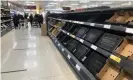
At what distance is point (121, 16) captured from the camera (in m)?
2.59

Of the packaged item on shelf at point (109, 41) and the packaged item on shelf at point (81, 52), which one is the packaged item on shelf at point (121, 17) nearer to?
the packaged item on shelf at point (109, 41)

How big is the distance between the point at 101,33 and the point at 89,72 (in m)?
0.80

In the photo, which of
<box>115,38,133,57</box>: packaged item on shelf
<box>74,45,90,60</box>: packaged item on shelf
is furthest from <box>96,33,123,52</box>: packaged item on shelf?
<box>74,45,90,60</box>: packaged item on shelf

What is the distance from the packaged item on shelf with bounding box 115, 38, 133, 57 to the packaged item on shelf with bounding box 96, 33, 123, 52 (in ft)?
0.62

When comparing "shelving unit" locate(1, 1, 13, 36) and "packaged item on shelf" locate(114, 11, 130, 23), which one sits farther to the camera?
"shelving unit" locate(1, 1, 13, 36)

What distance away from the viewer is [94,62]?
111 inches

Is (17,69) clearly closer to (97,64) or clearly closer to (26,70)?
(26,70)

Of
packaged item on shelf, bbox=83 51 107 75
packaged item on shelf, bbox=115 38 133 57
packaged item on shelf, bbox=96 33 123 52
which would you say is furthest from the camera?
packaged item on shelf, bbox=83 51 107 75

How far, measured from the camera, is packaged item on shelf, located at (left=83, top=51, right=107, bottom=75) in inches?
104

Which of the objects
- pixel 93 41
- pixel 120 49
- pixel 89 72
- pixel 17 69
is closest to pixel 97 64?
pixel 89 72

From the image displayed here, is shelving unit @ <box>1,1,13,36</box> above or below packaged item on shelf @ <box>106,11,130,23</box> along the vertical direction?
below

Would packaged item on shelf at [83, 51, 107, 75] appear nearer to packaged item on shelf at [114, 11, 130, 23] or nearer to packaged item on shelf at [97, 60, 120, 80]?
packaged item on shelf at [97, 60, 120, 80]

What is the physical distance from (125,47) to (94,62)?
2.82ft

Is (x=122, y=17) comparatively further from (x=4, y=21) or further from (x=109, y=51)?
(x=4, y=21)
